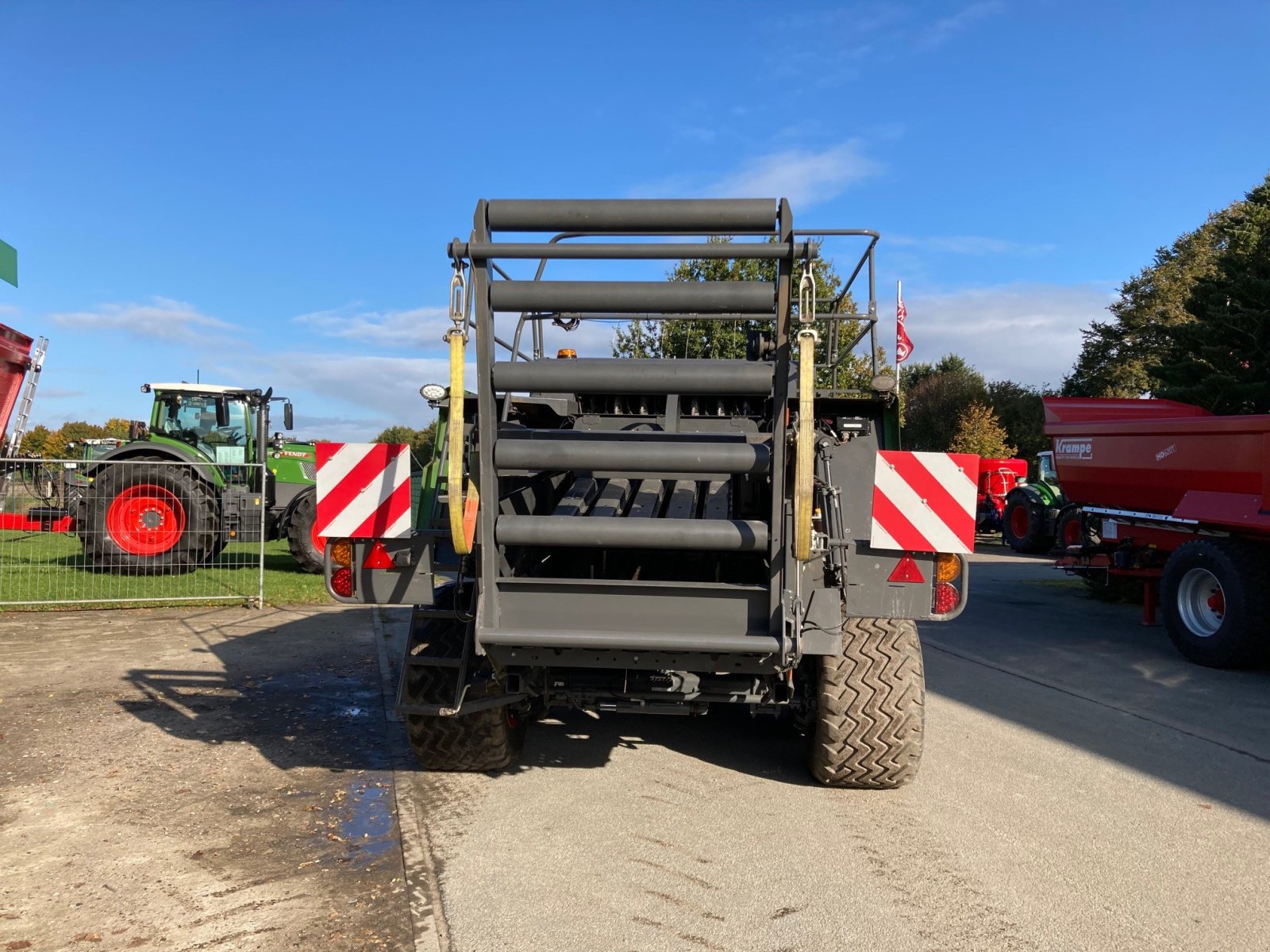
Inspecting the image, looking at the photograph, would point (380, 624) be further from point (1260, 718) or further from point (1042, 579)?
point (1042, 579)

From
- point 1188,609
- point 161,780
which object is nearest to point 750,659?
point 161,780

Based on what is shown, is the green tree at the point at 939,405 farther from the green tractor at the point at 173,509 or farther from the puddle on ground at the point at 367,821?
the puddle on ground at the point at 367,821

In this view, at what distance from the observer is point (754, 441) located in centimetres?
341

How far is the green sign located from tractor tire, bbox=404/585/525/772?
18.1ft

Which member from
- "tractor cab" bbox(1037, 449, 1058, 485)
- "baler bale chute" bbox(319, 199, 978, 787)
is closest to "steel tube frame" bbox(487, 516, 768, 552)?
"baler bale chute" bbox(319, 199, 978, 787)

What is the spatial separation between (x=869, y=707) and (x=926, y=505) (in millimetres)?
956

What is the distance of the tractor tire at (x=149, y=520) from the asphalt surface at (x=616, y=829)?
18.9ft

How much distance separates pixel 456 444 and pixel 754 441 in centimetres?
108

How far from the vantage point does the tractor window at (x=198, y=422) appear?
1422 centimetres

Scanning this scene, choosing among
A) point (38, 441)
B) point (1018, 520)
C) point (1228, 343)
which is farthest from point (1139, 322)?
point (38, 441)

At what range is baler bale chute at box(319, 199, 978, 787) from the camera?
324cm

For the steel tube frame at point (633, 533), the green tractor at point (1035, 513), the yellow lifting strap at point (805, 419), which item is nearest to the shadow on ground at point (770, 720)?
the steel tube frame at point (633, 533)

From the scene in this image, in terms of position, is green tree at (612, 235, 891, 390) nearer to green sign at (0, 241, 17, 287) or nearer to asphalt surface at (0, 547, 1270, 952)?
asphalt surface at (0, 547, 1270, 952)

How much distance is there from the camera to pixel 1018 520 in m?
19.5
